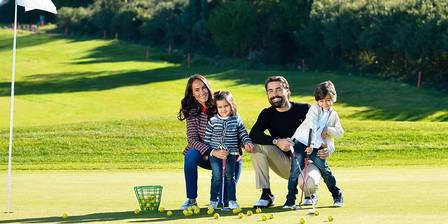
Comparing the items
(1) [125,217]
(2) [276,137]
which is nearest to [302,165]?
(2) [276,137]

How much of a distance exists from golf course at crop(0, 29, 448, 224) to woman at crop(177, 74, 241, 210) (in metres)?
0.42

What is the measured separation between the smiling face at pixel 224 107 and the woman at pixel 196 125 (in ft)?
1.19

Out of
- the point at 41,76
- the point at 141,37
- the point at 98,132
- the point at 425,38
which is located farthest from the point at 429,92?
the point at 141,37

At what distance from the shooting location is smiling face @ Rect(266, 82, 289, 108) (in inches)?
475

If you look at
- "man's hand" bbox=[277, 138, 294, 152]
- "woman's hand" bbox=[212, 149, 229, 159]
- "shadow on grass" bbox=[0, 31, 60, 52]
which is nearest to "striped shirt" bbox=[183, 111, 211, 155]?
"woman's hand" bbox=[212, 149, 229, 159]

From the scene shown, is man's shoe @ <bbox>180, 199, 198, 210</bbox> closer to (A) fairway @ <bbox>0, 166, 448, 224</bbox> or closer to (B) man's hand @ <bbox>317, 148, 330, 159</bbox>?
(A) fairway @ <bbox>0, 166, 448, 224</bbox>

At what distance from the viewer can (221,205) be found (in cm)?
1191

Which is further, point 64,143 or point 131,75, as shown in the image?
point 131,75

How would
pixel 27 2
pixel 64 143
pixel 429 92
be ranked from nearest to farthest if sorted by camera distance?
pixel 27 2 → pixel 64 143 → pixel 429 92

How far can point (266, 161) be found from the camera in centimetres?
1219

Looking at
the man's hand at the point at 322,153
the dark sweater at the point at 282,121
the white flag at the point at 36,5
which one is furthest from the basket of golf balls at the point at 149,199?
the white flag at the point at 36,5

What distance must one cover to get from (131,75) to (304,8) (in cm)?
952

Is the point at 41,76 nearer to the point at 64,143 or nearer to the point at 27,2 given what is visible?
the point at 64,143

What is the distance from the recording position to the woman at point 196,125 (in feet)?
39.3
